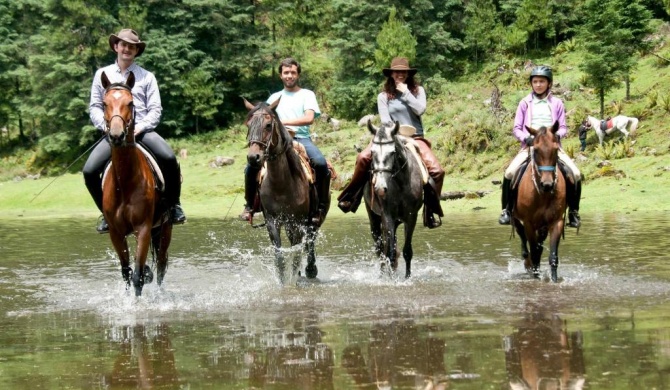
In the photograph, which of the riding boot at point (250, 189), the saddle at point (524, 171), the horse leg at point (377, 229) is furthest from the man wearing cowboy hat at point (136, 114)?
the saddle at point (524, 171)

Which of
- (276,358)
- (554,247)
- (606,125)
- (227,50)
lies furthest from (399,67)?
(227,50)

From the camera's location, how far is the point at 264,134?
34.1 feet

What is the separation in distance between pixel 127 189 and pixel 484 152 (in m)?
22.9

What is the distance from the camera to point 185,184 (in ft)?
115

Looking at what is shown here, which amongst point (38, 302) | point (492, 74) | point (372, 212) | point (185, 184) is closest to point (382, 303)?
point (372, 212)

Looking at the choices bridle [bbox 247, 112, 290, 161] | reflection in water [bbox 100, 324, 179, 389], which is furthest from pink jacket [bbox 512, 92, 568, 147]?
reflection in water [bbox 100, 324, 179, 389]

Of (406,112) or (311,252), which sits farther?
A: (406,112)

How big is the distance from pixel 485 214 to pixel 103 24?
34.0 meters

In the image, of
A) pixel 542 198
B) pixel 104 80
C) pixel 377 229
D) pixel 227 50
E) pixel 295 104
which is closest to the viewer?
pixel 104 80

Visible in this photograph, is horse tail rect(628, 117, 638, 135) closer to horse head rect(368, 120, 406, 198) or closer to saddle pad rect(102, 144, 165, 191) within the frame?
horse head rect(368, 120, 406, 198)

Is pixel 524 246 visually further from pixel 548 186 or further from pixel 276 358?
pixel 276 358

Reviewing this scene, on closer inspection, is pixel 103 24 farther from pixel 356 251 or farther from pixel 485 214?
pixel 356 251

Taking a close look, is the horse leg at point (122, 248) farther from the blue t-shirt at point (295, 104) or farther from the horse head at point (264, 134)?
the blue t-shirt at point (295, 104)

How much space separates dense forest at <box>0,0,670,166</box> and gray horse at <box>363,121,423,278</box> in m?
32.6
